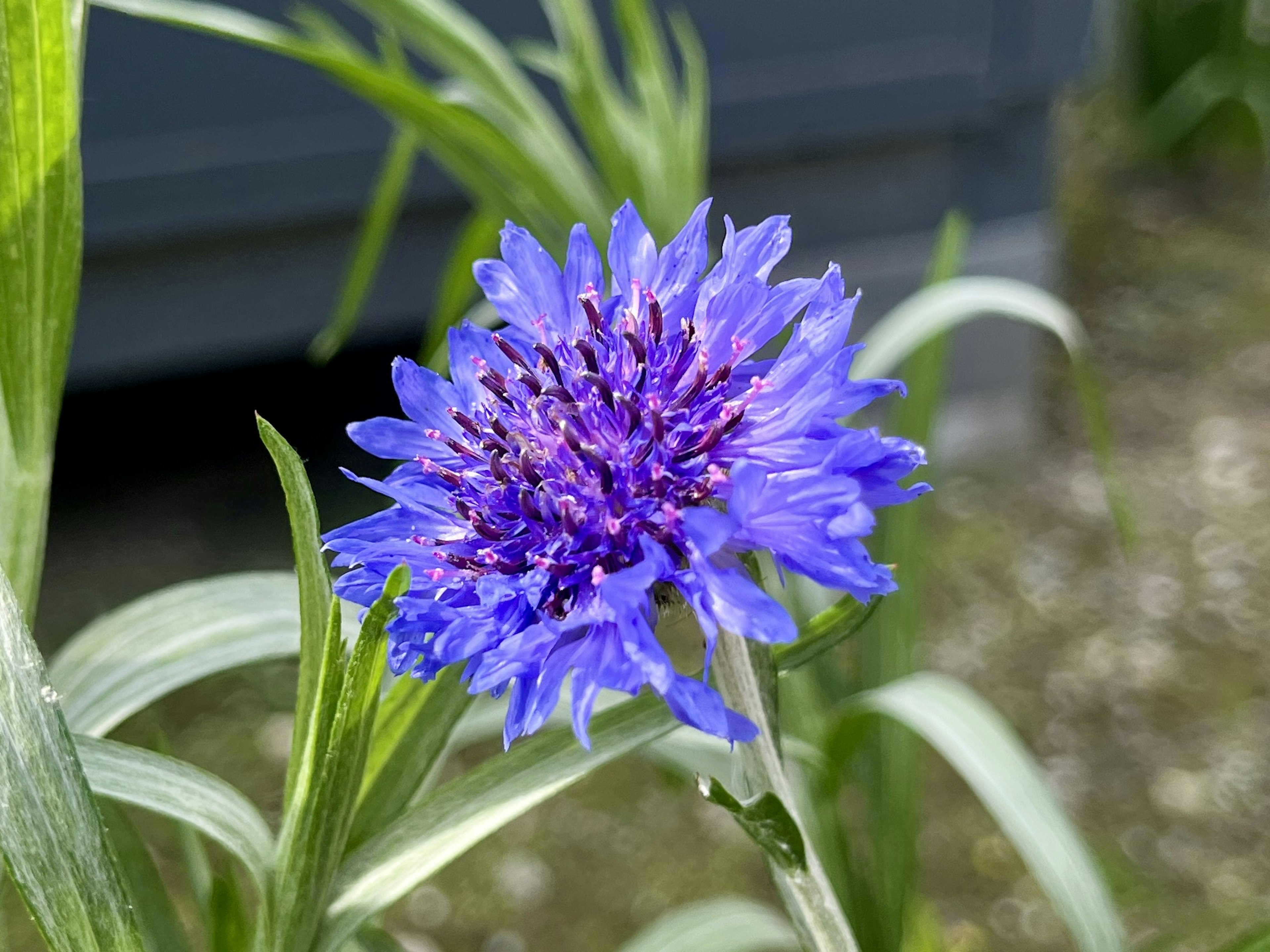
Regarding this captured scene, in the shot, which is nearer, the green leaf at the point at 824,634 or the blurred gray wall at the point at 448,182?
the green leaf at the point at 824,634

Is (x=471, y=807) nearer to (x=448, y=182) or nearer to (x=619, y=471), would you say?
(x=619, y=471)

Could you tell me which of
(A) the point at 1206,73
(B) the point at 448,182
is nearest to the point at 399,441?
(B) the point at 448,182

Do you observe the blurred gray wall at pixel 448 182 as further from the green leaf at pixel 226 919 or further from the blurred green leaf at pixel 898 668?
the green leaf at pixel 226 919

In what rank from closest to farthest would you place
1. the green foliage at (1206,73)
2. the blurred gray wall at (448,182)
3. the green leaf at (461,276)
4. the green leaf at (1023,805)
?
the green leaf at (1023,805) < the green leaf at (461,276) < the blurred gray wall at (448,182) < the green foliage at (1206,73)

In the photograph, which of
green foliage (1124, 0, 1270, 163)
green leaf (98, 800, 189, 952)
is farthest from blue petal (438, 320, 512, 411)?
green foliage (1124, 0, 1270, 163)

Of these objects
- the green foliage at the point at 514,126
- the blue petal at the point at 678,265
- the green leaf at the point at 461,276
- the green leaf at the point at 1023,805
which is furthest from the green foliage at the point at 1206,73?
the blue petal at the point at 678,265

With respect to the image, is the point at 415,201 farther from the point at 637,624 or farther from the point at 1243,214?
the point at 1243,214
